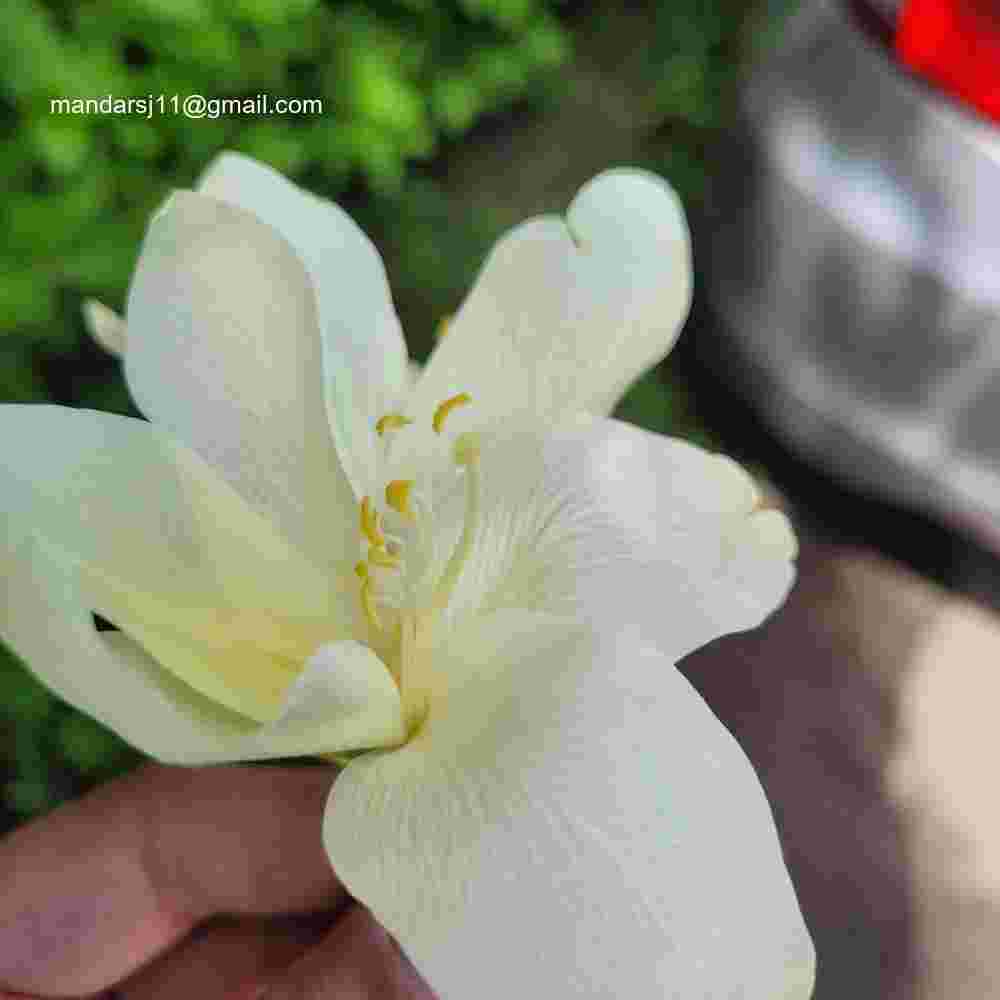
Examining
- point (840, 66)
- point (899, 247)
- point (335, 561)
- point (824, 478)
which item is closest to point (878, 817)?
point (824, 478)

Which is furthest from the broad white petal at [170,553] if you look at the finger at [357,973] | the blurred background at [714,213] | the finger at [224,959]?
the blurred background at [714,213]

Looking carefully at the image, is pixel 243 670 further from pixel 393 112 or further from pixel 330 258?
pixel 393 112

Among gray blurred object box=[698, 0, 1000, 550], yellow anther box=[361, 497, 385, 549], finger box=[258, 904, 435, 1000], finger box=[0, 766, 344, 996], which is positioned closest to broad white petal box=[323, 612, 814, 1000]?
yellow anther box=[361, 497, 385, 549]

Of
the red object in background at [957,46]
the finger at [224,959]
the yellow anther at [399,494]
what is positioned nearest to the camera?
the yellow anther at [399,494]

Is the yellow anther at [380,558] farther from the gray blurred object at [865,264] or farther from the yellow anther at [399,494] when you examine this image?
the gray blurred object at [865,264]

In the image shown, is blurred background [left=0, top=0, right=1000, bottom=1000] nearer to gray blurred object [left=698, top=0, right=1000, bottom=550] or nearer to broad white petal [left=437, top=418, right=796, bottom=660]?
gray blurred object [left=698, top=0, right=1000, bottom=550]
